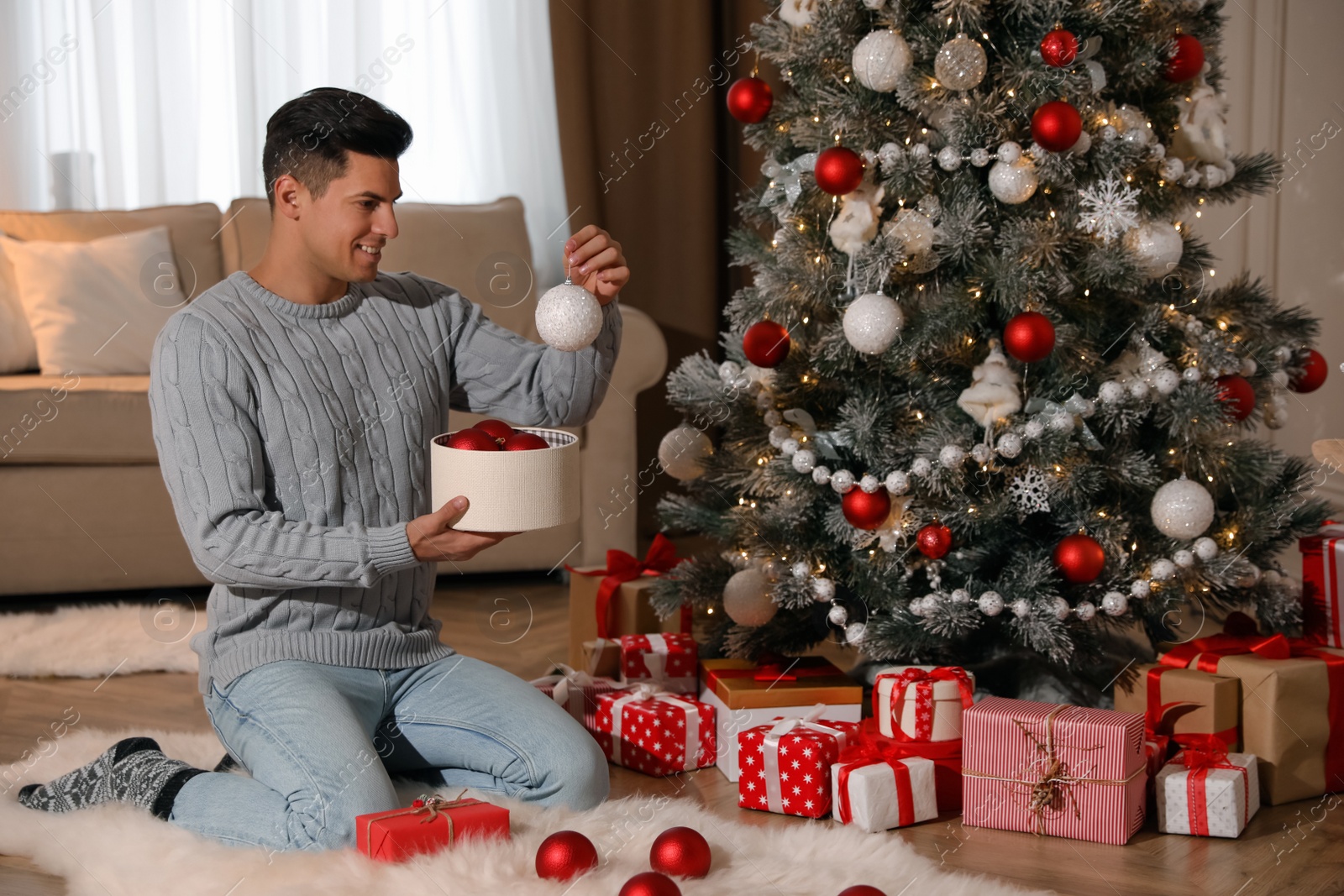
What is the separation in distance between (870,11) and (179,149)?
250 cm

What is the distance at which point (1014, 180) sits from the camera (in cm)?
182

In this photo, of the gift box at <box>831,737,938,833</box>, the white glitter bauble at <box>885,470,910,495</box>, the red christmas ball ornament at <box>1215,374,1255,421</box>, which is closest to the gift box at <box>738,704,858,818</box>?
the gift box at <box>831,737,938,833</box>

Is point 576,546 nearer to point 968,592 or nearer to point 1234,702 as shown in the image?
point 968,592

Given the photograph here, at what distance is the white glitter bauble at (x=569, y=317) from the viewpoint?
1572mm

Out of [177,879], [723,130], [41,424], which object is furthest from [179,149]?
[177,879]

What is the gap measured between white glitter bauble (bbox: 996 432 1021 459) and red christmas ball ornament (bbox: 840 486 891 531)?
7.5 inches

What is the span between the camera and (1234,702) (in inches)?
71.6

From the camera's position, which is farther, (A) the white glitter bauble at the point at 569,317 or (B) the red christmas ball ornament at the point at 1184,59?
(B) the red christmas ball ornament at the point at 1184,59

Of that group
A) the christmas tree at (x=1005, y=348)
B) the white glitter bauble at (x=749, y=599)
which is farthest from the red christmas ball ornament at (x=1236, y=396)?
the white glitter bauble at (x=749, y=599)

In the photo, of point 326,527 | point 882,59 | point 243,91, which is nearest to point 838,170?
point 882,59

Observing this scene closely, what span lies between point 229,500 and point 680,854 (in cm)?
69

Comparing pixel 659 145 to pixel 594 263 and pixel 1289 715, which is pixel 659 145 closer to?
pixel 594 263

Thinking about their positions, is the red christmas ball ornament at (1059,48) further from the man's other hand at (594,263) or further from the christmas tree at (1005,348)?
the man's other hand at (594,263)

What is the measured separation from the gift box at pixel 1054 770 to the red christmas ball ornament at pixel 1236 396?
0.53 m
